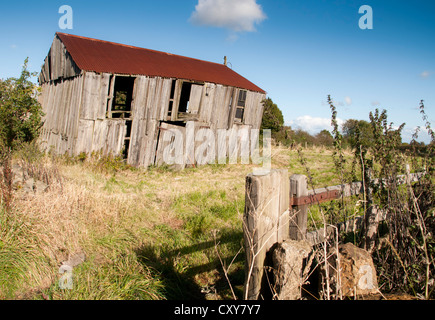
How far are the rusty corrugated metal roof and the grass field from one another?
7.51 m

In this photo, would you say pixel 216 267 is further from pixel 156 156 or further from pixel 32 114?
pixel 32 114

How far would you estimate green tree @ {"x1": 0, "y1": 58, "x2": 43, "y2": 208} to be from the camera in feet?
43.6

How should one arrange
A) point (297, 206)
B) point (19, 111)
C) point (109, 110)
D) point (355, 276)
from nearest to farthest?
point (355, 276) < point (297, 206) < point (109, 110) < point (19, 111)

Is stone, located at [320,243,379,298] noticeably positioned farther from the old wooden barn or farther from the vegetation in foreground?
the old wooden barn

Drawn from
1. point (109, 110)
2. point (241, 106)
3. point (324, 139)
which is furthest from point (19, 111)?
point (324, 139)

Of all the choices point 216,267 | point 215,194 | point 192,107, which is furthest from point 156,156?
point 216,267

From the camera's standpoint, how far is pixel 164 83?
560 inches

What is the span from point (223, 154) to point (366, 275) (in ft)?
47.5

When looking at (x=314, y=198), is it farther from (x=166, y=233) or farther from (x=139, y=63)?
(x=139, y=63)

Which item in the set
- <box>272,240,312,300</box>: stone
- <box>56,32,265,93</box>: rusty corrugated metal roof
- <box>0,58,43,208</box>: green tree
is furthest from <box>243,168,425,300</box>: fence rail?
<box>0,58,43,208</box>: green tree

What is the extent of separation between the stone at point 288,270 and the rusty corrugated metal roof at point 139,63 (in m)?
11.6

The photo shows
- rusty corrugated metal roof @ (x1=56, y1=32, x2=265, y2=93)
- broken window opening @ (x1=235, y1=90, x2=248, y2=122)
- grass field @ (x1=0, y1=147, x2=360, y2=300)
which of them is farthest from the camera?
broken window opening @ (x1=235, y1=90, x2=248, y2=122)

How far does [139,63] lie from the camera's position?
47.1 ft

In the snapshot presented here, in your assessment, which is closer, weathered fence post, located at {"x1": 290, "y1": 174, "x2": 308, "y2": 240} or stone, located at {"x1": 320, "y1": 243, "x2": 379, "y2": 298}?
stone, located at {"x1": 320, "y1": 243, "x2": 379, "y2": 298}
